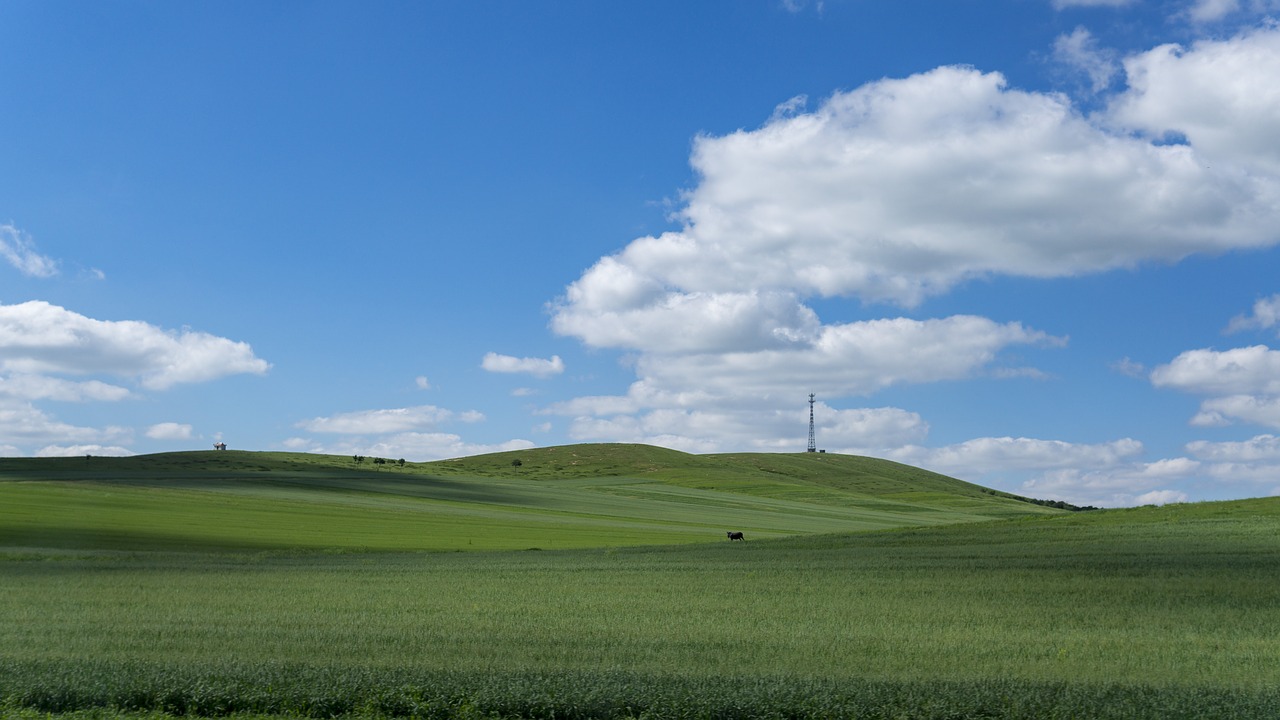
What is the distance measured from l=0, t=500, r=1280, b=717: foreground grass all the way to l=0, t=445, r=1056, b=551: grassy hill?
544 inches

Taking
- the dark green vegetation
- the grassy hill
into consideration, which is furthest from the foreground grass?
the grassy hill

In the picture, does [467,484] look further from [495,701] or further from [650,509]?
[495,701]

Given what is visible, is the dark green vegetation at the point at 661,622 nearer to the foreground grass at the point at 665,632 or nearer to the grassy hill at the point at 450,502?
the foreground grass at the point at 665,632

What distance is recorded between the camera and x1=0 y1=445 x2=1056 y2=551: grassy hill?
164ft

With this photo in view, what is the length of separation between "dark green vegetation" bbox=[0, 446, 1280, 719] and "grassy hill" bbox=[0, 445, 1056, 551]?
1425 mm

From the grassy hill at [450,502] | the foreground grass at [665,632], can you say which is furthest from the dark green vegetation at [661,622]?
the grassy hill at [450,502]

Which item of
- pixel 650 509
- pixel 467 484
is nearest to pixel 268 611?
pixel 650 509

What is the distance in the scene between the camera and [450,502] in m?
86.6

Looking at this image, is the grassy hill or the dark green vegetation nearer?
the dark green vegetation

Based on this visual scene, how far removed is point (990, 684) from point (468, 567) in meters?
24.1

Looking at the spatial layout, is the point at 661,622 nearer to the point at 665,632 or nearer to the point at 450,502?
the point at 665,632

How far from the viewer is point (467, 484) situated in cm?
10931

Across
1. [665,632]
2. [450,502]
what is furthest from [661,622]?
[450,502]

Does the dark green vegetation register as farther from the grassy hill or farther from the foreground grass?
the grassy hill
